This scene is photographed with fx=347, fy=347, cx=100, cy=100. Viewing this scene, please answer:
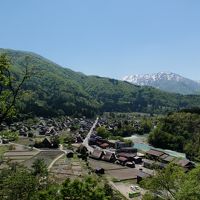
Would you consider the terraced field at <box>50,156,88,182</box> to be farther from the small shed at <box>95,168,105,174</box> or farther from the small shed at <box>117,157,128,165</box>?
the small shed at <box>117,157,128,165</box>

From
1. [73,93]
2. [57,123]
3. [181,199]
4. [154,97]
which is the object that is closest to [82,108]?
[73,93]

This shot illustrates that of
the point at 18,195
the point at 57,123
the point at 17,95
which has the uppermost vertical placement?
the point at 17,95

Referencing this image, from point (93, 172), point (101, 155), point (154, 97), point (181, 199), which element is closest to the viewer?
point (181, 199)

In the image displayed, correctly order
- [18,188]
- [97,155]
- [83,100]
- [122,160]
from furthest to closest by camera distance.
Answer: [83,100]
[97,155]
[122,160]
[18,188]

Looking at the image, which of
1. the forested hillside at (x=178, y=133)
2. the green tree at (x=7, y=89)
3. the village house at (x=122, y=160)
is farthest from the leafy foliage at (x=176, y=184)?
the forested hillside at (x=178, y=133)

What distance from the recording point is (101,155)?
194ft

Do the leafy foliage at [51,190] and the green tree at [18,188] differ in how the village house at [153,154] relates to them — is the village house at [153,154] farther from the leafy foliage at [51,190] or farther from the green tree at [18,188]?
the leafy foliage at [51,190]

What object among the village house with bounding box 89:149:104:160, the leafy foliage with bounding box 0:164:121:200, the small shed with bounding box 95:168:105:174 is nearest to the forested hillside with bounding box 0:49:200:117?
the village house with bounding box 89:149:104:160

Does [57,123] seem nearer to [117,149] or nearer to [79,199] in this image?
[117,149]

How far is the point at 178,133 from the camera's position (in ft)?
259

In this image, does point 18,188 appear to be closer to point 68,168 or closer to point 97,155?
point 68,168

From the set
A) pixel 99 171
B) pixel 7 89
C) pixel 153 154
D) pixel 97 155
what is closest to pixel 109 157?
pixel 97 155

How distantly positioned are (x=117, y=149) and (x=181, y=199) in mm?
52394

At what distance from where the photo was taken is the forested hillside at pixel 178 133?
73.6 meters
